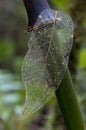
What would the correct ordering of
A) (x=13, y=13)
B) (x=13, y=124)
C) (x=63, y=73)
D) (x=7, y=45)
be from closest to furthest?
(x=63, y=73) → (x=13, y=124) → (x=7, y=45) → (x=13, y=13)

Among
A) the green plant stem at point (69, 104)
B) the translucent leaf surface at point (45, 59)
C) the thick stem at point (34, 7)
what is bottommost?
the green plant stem at point (69, 104)

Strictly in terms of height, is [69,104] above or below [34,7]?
below

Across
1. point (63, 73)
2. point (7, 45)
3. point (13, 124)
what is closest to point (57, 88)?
point (63, 73)

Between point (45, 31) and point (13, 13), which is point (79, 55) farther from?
point (13, 13)

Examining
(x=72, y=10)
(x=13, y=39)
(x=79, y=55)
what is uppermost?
(x=72, y=10)

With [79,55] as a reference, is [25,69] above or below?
above
